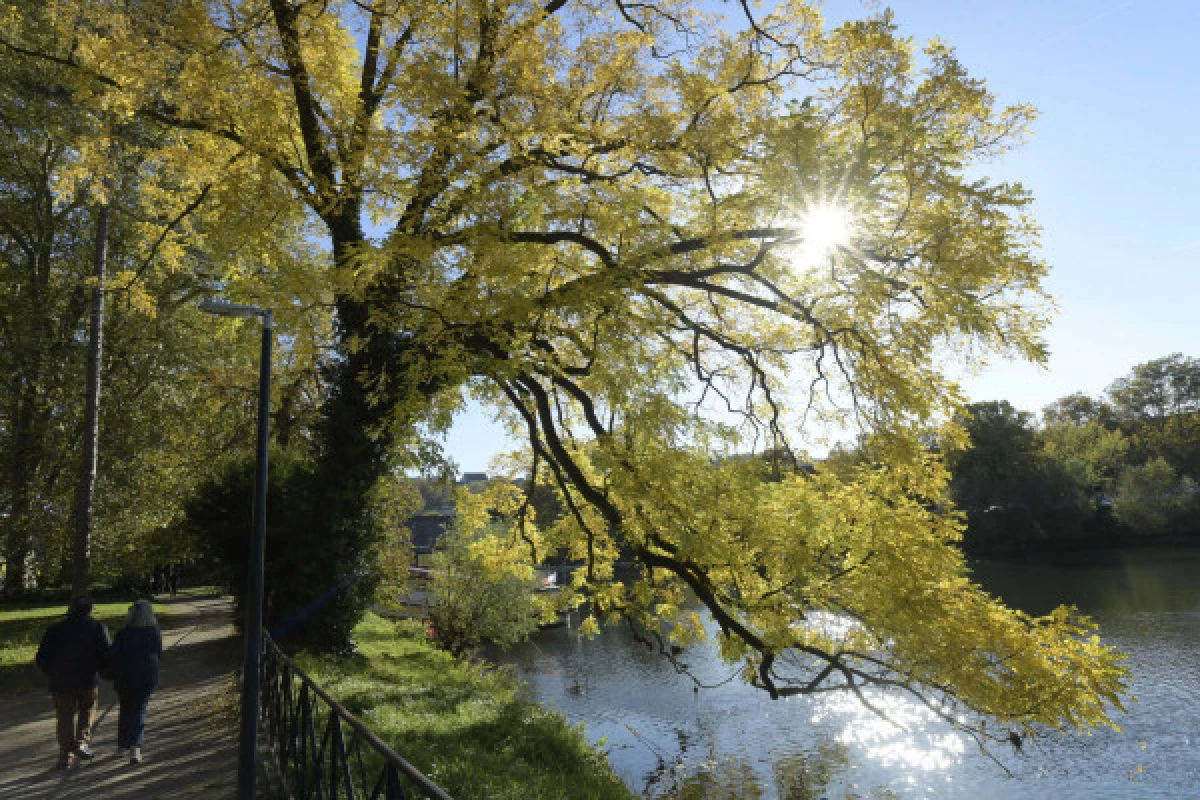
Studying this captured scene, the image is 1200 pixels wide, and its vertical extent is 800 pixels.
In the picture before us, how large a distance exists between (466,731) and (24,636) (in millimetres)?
11139

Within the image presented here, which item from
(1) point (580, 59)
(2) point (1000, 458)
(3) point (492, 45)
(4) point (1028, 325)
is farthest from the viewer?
(2) point (1000, 458)

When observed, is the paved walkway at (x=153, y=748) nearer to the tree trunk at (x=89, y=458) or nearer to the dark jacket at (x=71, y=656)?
the dark jacket at (x=71, y=656)

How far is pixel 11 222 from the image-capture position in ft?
59.3

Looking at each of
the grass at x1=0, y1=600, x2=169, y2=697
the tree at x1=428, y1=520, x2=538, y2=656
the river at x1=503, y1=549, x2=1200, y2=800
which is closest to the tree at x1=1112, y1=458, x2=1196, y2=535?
the river at x1=503, y1=549, x2=1200, y2=800

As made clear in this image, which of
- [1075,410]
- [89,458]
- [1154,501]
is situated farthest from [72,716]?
[1075,410]

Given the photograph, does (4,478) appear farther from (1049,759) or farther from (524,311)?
(1049,759)

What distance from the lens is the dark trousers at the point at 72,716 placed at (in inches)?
282

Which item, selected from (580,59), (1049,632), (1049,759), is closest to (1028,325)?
(1049,632)

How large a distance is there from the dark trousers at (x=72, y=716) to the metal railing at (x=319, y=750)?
5.32 feet

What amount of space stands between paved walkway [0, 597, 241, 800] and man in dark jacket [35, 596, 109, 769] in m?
0.28

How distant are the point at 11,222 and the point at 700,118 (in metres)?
18.6

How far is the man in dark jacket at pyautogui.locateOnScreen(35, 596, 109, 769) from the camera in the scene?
714 centimetres

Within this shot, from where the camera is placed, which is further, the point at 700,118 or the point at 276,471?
the point at 276,471

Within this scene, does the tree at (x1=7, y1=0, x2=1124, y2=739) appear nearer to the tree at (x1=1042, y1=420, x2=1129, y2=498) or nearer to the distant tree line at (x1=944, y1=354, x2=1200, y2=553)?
the distant tree line at (x1=944, y1=354, x2=1200, y2=553)
